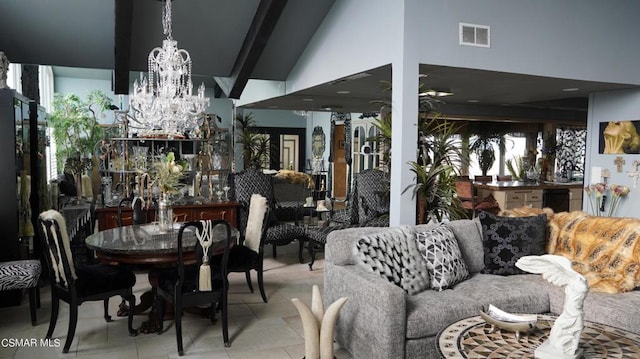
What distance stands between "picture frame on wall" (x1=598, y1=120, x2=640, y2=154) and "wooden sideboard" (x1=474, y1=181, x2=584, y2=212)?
1975mm

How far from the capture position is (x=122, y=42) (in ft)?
17.7

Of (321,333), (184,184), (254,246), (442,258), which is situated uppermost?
(184,184)

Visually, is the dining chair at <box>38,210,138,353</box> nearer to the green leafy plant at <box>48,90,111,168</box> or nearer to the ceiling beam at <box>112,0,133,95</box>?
the ceiling beam at <box>112,0,133,95</box>

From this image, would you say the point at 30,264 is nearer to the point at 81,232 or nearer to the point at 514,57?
the point at 81,232

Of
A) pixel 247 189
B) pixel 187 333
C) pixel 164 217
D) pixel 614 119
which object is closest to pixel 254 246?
pixel 164 217

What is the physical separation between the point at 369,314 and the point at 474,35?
2841 millimetres

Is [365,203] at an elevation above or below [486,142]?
below

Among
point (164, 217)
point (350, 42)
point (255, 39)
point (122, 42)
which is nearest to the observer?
point (164, 217)

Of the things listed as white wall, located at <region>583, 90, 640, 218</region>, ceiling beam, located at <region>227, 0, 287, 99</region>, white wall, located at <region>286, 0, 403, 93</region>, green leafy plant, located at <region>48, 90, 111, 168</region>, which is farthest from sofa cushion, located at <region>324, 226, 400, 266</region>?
green leafy plant, located at <region>48, 90, 111, 168</region>

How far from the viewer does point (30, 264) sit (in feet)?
12.7

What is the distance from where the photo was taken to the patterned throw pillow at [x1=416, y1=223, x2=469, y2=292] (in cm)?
336

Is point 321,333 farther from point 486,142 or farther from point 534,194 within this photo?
point 486,142

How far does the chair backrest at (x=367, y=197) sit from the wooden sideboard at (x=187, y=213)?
59.3 inches

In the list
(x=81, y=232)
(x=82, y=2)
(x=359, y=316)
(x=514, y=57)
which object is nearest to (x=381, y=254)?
(x=359, y=316)
